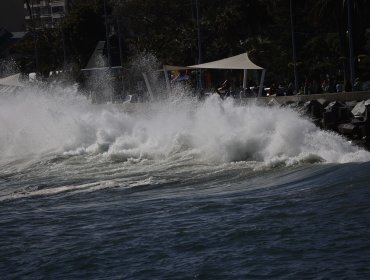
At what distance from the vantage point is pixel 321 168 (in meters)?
18.7

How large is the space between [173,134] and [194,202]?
39.7ft

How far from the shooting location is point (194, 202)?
1603 centimetres

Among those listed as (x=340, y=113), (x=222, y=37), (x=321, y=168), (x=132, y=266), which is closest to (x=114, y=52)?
(x=222, y=37)

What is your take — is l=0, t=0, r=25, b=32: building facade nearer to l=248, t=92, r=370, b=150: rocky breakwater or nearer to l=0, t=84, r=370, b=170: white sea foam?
l=0, t=84, r=370, b=170: white sea foam

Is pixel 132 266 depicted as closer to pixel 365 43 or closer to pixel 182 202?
pixel 182 202

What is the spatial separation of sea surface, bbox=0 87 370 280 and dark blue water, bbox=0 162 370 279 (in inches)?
1.0

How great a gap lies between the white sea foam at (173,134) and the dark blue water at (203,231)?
11.4ft

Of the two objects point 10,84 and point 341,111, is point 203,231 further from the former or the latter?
point 10,84

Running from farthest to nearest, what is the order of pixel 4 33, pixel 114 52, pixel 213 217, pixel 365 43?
pixel 4 33 < pixel 114 52 < pixel 365 43 < pixel 213 217

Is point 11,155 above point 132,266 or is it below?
below

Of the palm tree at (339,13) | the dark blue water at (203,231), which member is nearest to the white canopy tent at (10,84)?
the palm tree at (339,13)

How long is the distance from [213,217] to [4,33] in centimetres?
7841

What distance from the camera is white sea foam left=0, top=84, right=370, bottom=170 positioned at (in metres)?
22.2

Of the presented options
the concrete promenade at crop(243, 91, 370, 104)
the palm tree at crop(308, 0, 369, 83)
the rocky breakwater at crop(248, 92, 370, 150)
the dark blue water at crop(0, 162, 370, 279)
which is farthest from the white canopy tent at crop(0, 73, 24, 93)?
the dark blue water at crop(0, 162, 370, 279)
